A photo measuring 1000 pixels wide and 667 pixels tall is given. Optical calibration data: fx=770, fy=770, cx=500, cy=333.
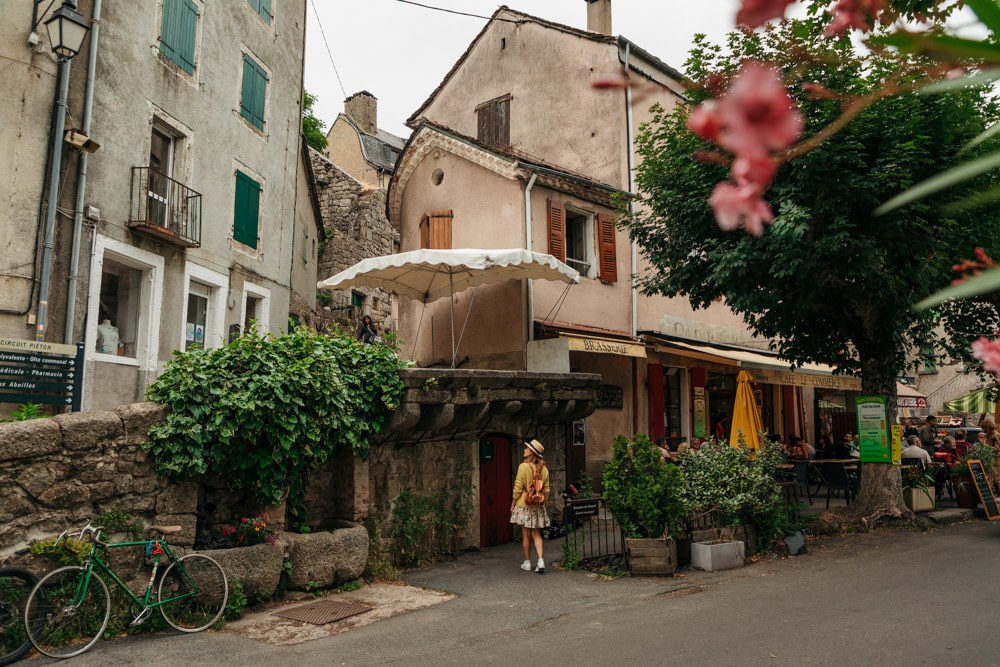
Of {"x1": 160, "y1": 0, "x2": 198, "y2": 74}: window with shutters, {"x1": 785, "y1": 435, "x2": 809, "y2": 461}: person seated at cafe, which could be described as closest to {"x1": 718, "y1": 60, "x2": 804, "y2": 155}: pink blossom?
{"x1": 160, "y1": 0, "x2": 198, "y2": 74}: window with shutters

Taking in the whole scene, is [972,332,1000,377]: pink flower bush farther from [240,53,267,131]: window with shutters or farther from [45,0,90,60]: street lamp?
[240,53,267,131]: window with shutters

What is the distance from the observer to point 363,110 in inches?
1325

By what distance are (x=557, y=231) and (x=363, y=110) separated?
20.3 m

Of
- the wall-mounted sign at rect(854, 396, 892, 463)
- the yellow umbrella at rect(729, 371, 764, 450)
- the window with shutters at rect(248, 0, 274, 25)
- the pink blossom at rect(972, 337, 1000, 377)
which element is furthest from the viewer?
the window with shutters at rect(248, 0, 274, 25)

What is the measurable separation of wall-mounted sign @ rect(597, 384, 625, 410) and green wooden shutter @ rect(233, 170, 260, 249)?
25.7ft

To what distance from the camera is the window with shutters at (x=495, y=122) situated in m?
20.2

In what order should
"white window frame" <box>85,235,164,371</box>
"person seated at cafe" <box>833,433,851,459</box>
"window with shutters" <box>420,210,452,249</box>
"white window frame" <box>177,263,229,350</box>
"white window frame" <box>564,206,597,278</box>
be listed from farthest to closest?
"person seated at cafe" <box>833,433,851,459</box> < "window with shutters" <box>420,210,452,249</box> < "white window frame" <box>564,206,597,278</box> < "white window frame" <box>177,263,229,350</box> < "white window frame" <box>85,235,164,371</box>

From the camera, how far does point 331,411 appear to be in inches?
335

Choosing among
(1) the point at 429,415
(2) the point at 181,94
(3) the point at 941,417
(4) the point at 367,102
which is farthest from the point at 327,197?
(3) the point at 941,417

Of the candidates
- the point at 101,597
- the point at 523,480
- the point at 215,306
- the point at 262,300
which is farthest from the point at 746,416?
the point at 101,597

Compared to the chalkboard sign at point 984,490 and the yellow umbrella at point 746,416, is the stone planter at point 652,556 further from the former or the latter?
the chalkboard sign at point 984,490

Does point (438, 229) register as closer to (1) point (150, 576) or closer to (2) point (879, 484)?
(2) point (879, 484)

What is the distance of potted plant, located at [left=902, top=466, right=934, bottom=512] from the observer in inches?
529

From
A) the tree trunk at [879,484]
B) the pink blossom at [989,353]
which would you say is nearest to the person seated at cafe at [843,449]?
the tree trunk at [879,484]
